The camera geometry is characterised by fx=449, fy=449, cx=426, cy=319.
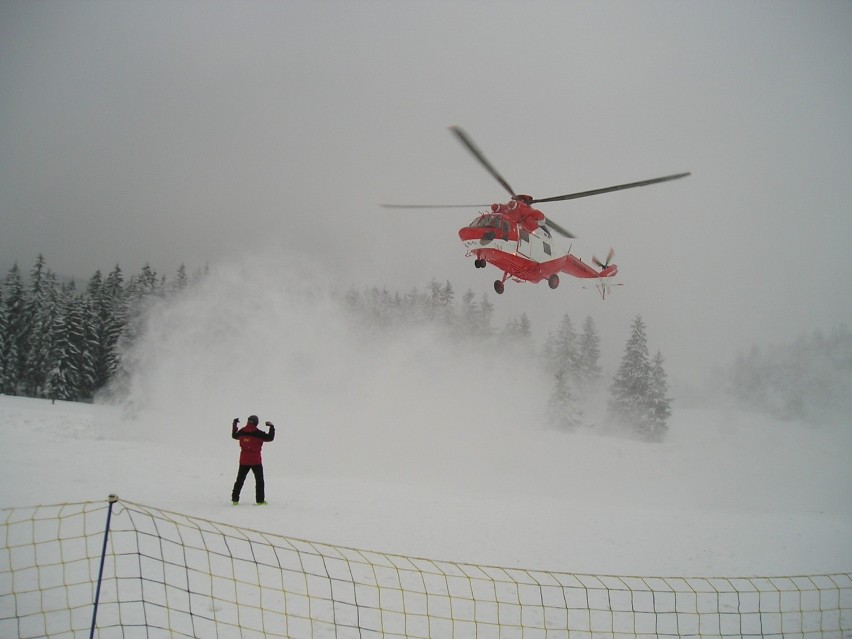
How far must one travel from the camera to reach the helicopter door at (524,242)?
11.1m

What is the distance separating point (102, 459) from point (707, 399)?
68599 mm

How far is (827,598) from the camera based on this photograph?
7617 mm

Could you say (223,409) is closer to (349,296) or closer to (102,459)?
(102,459)

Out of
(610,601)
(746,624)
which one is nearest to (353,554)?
(610,601)

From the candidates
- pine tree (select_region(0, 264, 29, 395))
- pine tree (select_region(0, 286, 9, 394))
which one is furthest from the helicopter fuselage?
pine tree (select_region(0, 264, 29, 395))

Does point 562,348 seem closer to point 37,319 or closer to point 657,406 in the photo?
point 657,406

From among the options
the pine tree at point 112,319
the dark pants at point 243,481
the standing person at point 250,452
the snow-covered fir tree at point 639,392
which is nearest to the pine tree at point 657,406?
the snow-covered fir tree at point 639,392

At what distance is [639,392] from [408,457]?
22.8 m

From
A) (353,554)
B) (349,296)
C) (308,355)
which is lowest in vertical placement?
(353,554)

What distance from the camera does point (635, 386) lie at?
123 ft

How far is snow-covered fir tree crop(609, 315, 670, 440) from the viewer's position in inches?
1437

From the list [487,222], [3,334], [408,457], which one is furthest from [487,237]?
[3,334]

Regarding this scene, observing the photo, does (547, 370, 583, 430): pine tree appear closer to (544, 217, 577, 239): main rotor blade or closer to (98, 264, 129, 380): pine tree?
(544, 217, 577, 239): main rotor blade

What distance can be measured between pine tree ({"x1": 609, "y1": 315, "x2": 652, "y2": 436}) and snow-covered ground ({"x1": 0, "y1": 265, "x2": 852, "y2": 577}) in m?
5.24
